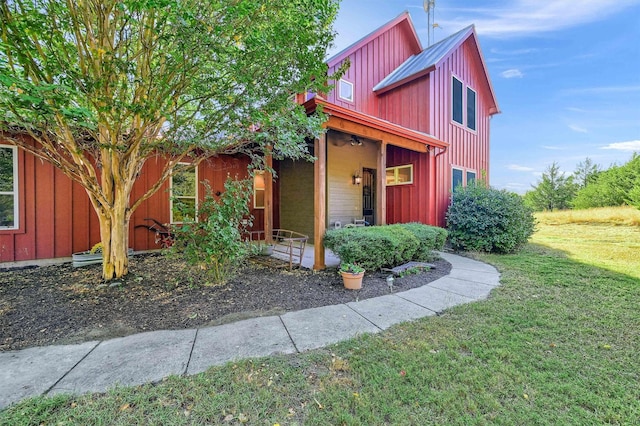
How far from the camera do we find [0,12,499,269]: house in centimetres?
543

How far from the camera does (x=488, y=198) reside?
25.7 feet

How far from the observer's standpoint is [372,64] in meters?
9.77

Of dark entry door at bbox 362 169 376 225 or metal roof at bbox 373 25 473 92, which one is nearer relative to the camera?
metal roof at bbox 373 25 473 92

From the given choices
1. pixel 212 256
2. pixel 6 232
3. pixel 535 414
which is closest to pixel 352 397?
pixel 535 414

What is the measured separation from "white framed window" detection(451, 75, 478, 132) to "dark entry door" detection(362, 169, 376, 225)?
345 cm

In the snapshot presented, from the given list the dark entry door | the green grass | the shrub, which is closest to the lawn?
the shrub

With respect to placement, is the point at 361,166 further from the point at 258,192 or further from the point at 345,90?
the point at 258,192

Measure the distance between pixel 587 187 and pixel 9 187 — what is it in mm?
34300

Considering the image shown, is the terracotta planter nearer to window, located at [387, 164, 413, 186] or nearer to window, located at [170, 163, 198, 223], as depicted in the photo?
window, located at [170, 163, 198, 223]

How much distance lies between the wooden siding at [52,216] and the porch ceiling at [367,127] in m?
4.64

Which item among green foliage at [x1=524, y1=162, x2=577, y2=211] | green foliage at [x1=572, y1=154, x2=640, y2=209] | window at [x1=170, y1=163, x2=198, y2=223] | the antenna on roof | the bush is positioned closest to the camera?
window at [x1=170, y1=163, x2=198, y2=223]

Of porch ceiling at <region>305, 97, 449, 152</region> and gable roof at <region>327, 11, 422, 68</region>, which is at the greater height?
gable roof at <region>327, 11, 422, 68</region>

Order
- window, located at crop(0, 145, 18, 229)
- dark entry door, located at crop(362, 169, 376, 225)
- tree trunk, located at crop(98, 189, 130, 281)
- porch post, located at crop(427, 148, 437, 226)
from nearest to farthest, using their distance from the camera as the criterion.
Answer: tree trunk, located at crop(98, 189, 130, 281) → window, located at crop(0, 145, 18, 229) → porch post, located at crop(427, 148, 437, 226) → dark entry door, located at crop(362, 169, 376, 225)

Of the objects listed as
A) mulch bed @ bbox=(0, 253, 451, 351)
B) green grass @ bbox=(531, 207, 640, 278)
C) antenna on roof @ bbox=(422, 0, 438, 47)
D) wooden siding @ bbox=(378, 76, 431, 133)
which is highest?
antenna on roof @ bbox=(422, 0, 438, 47)
